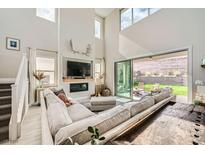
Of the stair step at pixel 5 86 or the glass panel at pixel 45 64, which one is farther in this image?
the glass panel at pixel 45 64

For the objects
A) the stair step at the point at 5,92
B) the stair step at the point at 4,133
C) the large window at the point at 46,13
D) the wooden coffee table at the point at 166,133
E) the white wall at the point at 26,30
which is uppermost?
the large window at the point at 46,13

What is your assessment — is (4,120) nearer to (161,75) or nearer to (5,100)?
(5,100)

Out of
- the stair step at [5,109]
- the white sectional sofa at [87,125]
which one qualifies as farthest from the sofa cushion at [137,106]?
the stair step at [5,109]

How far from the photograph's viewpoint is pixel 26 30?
169 inches

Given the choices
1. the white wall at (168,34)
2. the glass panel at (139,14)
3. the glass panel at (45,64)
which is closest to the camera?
the white wall at (168,34)

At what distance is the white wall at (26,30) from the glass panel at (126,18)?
3489mm

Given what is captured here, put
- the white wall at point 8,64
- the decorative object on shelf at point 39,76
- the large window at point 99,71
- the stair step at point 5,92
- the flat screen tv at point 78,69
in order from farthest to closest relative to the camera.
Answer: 1. the large window at point 99,71
2. the flat screen tv at point 78,69
3. the decorative object on shelf at point 39,76
4. the white wall at point 8,64
5. the stair step at point 5,92

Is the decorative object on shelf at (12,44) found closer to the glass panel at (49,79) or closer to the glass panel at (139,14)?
the glass panel at (49,79)

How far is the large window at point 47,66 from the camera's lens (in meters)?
4.65

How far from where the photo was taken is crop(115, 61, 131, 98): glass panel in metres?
5.88

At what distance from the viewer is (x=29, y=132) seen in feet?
7.33

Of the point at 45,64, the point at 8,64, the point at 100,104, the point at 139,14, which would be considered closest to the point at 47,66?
the point at 45,64

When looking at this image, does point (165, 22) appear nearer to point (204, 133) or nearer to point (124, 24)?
point (124, 24)

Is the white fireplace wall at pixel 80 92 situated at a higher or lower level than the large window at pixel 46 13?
lower
